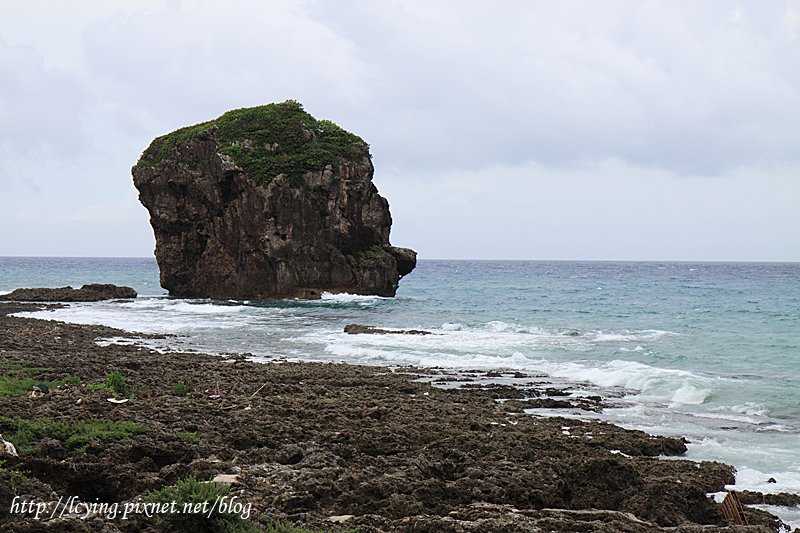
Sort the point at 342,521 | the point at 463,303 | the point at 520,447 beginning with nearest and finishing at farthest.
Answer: the point at 342,521 → the point at 520,447 → the point at 463,303

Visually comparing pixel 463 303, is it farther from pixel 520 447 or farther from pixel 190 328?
pixel 520 447

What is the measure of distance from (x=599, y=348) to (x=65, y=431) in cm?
1852

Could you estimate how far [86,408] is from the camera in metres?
8.52

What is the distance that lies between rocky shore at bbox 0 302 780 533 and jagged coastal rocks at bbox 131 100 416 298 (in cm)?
3356

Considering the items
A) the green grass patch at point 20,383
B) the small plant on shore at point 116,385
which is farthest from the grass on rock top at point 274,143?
the small plant on shore at point 116,385

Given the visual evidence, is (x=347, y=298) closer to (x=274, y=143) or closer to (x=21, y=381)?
(x=274, y=143)

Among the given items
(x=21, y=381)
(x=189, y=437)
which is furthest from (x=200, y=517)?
(x=21, y=381)

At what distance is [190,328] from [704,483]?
24051 millimetres

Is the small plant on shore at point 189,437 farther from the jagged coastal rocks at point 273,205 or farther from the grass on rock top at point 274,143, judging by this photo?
the grass on rock top at point 274,143

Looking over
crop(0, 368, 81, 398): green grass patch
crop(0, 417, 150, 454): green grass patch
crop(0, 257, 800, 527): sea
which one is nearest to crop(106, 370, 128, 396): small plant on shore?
crop(0, 368, 81, 398): green grass patch

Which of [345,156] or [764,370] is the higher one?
[345,156]

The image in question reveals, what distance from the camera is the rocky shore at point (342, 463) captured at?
18.5ft

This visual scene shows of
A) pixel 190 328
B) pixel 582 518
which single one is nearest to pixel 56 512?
pixel 582 518

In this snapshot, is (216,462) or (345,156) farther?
(345,156)
